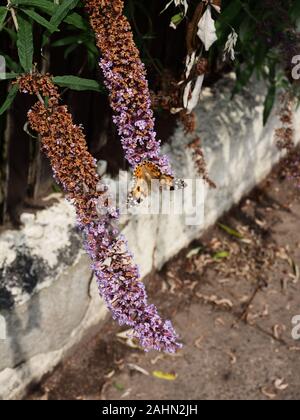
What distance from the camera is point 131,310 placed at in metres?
1.59

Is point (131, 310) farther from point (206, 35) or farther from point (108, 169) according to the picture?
point (108, 169)

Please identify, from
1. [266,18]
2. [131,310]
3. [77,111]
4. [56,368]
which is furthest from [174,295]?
[131,310]

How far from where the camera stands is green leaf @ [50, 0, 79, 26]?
1.69 m

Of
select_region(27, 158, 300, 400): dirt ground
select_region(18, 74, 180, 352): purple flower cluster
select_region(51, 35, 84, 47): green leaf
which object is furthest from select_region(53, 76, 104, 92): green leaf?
select_region(27, 158, 300, 400): dirt ground

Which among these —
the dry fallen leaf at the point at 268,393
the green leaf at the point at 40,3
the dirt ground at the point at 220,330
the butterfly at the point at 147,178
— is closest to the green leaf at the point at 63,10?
the green leaf at the point at 40,3

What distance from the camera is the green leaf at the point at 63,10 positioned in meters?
1.69

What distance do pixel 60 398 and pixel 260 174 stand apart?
5.96 ft

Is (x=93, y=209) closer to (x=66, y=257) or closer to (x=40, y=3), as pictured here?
(x=40, y=3)

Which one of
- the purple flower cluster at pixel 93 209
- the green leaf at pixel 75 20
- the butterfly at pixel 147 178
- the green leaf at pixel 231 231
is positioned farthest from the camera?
the green leaf at pixel 231 231

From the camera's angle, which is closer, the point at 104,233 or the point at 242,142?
the point at 104,233

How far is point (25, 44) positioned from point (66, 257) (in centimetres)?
126

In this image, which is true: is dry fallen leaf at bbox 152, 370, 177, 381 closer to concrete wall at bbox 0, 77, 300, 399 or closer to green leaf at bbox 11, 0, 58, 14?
concrete wall at bbox 0, 77, 300, 399

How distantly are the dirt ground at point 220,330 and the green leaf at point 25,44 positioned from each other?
1.67 m

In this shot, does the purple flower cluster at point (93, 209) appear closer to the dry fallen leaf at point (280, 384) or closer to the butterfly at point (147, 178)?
the butterfly at point (147, 178)
